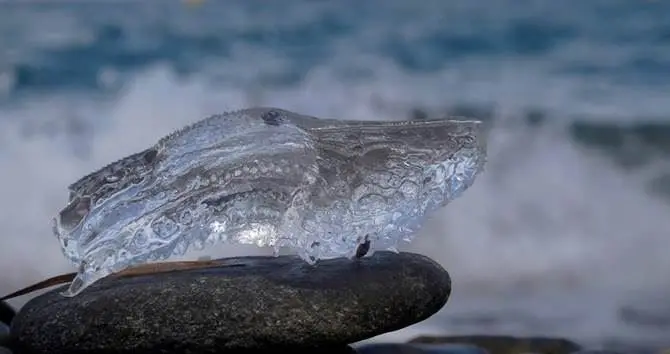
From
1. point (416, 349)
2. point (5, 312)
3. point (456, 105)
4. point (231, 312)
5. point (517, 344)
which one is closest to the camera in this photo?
point (231, 312)

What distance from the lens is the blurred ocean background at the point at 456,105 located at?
7.03m

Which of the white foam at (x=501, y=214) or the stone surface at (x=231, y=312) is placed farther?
the white foam at (x=501, y=214)

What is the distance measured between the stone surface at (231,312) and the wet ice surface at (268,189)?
0.08 m

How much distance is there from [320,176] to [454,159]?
1.32 feet

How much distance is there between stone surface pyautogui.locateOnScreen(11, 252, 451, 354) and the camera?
3361 mm

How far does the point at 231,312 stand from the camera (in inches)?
132

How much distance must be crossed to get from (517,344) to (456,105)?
376 inches

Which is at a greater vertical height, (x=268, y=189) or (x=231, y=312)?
(x=268, y=189)

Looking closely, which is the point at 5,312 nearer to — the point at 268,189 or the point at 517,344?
the point at 268,189

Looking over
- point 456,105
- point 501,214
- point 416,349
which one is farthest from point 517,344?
point 456,105

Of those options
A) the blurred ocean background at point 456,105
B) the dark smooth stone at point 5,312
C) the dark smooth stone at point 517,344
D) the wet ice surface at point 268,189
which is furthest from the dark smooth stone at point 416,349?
the dark smooth stone at point 5,312

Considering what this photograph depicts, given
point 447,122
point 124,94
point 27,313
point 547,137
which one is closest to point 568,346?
point 447,122

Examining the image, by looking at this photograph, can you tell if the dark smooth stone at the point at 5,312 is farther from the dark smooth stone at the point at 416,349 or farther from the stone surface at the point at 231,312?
the dark smooth stone at the point at 416,349

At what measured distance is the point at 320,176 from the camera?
3.45 m
